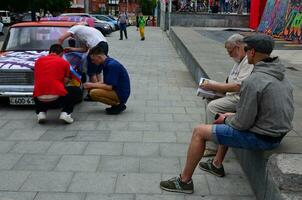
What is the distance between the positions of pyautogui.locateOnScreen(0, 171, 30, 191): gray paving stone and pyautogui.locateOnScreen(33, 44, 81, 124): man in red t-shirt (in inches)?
77.0

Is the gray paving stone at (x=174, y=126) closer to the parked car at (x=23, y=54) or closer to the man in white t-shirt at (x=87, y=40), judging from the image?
the man in white t-shirt at (x=87, y=40)

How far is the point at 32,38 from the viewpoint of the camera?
899 centimetres

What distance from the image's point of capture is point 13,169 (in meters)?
4.79

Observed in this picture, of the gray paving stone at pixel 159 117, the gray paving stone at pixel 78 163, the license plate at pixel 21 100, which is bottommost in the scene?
the gray paving stone at pixel 159 117

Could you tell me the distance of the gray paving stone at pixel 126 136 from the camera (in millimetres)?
5926

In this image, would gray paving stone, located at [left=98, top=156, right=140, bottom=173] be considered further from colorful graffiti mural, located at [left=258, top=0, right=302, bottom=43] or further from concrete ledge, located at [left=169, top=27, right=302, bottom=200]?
colorful graffiti mural, located at [left=258, top=0, right=302, bottom=43]

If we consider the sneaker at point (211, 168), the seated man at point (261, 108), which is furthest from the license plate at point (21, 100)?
the seated man at point (261, 108)

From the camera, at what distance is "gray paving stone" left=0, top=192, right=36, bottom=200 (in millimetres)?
4047

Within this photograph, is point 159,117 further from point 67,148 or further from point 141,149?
point 67,148

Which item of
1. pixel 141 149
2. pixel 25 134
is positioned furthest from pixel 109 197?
pixel 25 134

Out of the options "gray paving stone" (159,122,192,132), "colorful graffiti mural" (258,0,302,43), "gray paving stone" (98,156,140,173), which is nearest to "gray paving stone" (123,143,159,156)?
"gray paving stone" (98,156,140,173)

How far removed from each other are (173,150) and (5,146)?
2.20m

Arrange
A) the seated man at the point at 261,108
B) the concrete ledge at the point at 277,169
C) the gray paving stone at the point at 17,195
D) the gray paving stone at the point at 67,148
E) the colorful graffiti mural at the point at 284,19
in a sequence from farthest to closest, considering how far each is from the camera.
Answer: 1. the colorful graffiti mural at the point at 284,19
2. the gray paving stone at the point at 67,148
3. the gray paving stone at the point at 17,195
4. the seated man at the point at 261,108
5. the concrete ledge at the point at 277,169

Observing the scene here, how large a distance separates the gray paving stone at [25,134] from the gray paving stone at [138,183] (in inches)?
76.5
